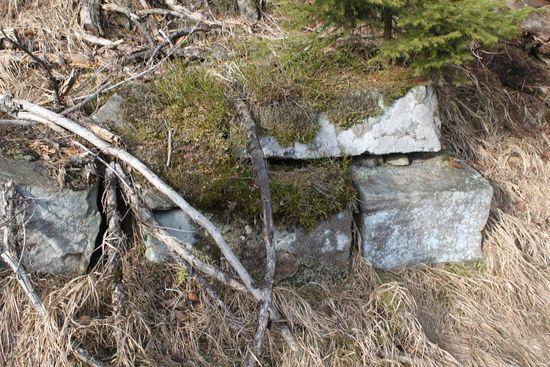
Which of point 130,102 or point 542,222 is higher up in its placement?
point 130,102

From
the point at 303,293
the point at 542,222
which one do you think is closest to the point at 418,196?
the point at 303,293

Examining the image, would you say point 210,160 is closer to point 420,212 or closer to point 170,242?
point 170,242

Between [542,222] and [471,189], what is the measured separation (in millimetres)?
938

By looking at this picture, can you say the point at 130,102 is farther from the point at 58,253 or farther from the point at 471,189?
the point at 471,189

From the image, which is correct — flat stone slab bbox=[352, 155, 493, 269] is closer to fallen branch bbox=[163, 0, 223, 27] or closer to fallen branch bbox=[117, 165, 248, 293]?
fallen branch bbox=[117, 165, 248, 293]

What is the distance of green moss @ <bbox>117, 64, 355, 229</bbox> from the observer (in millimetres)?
3016

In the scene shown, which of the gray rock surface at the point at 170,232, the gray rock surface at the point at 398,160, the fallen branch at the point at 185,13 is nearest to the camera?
the gray rock surface at the point at 170,232

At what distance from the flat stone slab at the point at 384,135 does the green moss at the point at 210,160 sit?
0.42ft

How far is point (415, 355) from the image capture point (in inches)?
112

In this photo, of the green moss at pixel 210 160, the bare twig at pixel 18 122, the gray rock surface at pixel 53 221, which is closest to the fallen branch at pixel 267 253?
the green moss at pixel 210 160

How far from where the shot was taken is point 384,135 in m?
3.45

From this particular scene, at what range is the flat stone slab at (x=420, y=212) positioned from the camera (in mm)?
3338

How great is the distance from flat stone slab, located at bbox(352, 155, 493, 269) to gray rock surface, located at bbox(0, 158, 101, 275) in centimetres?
176

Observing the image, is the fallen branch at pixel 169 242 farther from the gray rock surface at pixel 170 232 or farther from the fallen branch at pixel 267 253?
the fallen branch at pixel 267 253
